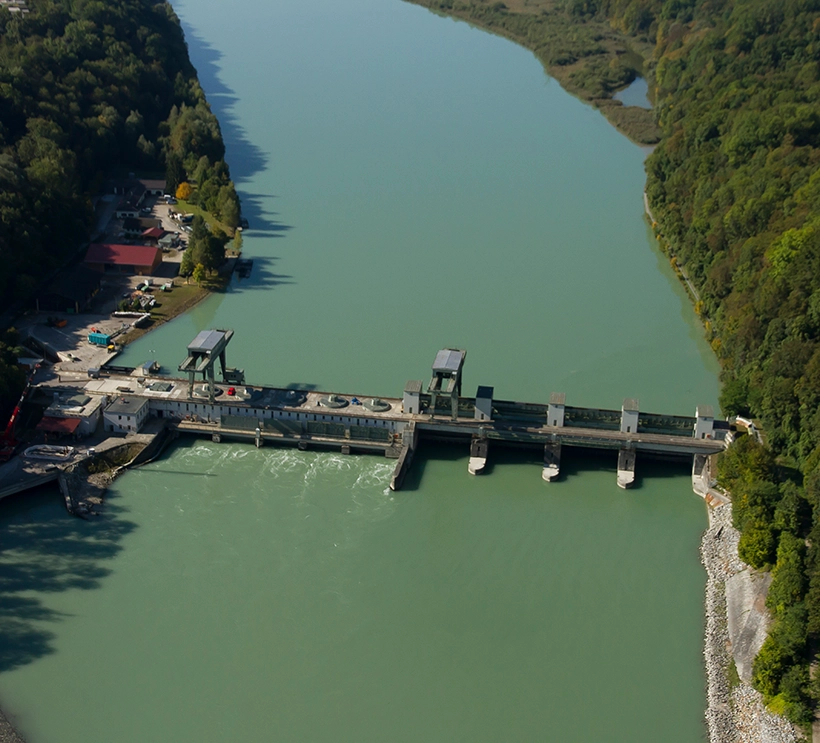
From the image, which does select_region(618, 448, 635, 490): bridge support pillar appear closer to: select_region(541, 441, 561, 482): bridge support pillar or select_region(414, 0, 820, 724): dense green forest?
select_region(541, 441, 561, 482): bridge support pillar

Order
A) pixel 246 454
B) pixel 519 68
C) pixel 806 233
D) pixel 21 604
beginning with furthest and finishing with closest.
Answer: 1. pixel 519 68
2. pixel 806 233
3. pixel 246 454
4. pixel 21 604

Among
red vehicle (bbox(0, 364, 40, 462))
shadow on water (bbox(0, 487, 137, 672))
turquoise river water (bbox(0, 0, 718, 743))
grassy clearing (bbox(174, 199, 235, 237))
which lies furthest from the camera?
grassy clearing (bbox(174, 199, 235, 237))

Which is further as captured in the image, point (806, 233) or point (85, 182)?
point (85, 182)

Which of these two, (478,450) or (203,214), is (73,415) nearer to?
(478,450)

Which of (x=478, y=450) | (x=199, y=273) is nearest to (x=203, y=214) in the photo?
(x=199, y=273)

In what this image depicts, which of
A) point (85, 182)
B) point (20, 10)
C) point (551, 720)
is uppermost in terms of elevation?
point (20, 10)

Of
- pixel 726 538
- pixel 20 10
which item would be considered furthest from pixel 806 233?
pixel 20 10

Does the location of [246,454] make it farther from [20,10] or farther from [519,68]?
[519,68]

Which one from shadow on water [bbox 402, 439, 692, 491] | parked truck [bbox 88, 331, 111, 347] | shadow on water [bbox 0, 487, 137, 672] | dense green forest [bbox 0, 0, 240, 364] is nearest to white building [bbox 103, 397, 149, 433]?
shadow on water [bbox 0, 487, 137, 672]
